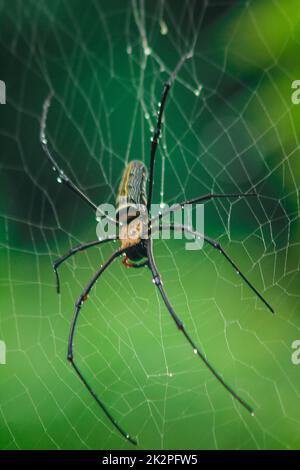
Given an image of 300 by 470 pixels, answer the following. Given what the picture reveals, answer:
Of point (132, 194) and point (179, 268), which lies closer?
point (132, 194)

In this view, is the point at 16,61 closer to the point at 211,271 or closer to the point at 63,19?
the point at 63,19

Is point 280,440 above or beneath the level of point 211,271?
beneath

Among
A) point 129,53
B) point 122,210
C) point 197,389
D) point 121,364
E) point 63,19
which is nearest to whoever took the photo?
point 122,210

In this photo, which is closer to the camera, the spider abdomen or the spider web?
the spider abdomen

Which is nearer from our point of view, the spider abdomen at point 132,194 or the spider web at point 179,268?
the spider abdomen at point 132,194

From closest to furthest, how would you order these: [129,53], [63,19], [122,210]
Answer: [122,210] → [129,53] → [63,19]

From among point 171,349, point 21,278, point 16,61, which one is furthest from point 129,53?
point 171,349

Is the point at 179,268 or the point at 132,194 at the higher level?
the point at 132,194

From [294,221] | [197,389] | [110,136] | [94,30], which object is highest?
[94,30]
